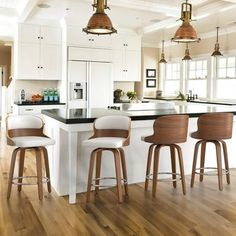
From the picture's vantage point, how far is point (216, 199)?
3479mm

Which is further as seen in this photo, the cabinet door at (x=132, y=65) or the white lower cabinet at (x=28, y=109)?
the cabinet door at (x=132, y=65)

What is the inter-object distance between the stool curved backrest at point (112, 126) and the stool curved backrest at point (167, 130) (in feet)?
0.97

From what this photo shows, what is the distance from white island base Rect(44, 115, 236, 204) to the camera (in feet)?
11.0

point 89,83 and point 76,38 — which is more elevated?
point 76,38

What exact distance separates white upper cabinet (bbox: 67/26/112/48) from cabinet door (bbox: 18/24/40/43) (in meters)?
0.70

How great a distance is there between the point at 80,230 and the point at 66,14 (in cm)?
463

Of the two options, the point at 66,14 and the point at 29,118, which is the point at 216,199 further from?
the point at 66,14

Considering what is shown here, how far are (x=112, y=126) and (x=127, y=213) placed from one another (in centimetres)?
101

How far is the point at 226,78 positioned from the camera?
748 centimetres

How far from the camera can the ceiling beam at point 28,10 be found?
16.1 feet

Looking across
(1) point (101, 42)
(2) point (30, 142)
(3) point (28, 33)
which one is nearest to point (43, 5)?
(3) point (28, 33)

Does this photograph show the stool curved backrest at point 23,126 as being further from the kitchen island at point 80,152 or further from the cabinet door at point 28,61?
the cabinet door at point 28,61

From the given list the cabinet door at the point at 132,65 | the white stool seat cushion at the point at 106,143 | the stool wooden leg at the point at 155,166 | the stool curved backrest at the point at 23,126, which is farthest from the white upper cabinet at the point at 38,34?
the stool wooden leg at the point at 155,166

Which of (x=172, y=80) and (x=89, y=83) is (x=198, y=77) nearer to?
(x=172, y=80)
